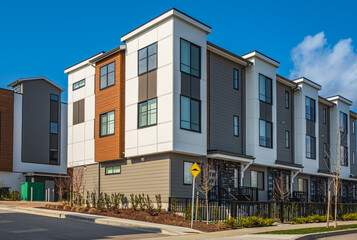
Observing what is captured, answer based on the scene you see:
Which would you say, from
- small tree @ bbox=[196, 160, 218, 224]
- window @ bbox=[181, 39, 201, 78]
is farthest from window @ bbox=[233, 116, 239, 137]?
window @ bbox=[181, 39, 201, 78]

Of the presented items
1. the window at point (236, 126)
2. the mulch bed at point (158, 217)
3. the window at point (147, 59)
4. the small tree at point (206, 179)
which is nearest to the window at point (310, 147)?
the window at point (236, 126)

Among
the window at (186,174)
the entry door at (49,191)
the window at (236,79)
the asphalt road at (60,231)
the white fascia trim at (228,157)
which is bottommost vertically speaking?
the entry door at (49,191)

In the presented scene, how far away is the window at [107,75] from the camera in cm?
2981

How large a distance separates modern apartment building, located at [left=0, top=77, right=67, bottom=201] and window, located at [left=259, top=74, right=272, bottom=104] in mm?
25024

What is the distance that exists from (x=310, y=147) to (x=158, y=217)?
21404 millimetres

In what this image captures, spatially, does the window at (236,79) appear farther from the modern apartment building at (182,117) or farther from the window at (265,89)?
the window at (265,89)

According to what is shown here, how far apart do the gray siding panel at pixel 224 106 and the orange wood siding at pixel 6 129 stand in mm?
27315

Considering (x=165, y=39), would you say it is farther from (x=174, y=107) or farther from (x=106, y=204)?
(x=106, y=204)

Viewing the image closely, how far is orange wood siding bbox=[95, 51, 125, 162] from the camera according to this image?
28484mm

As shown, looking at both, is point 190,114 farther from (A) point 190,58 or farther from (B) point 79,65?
(B) point 79,65

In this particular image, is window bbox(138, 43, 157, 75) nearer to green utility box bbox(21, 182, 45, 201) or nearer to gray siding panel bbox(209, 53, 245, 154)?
gray siding panel bbox(209, 53, 245, 154)

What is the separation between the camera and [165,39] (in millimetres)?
25688

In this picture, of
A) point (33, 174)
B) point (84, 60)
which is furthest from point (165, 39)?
point (33, 174)

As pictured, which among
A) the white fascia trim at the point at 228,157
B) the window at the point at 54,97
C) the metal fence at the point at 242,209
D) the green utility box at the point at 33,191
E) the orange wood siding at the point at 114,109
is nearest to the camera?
the metal fence at the point at 242,209
